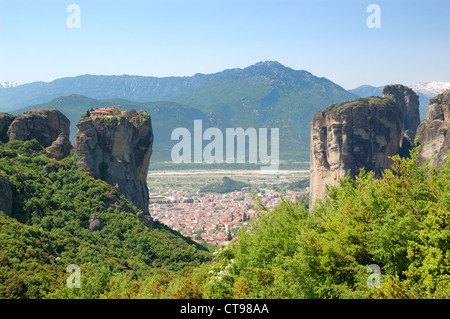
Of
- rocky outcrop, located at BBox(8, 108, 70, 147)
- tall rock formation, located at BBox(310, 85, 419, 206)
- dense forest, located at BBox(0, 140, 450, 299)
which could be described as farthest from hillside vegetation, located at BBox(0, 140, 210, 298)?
tall rock formation, located at BBox(310, 85, 419, 206)

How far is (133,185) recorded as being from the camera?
4988 centimetres

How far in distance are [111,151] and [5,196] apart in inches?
628

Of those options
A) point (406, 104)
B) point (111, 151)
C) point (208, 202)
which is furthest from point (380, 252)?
point (208, 202)

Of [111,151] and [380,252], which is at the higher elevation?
[111,151]

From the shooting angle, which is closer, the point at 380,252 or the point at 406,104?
the point at 380,252

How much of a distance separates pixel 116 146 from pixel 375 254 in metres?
37.2

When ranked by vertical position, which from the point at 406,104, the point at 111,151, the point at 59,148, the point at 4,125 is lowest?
the point at 111,151

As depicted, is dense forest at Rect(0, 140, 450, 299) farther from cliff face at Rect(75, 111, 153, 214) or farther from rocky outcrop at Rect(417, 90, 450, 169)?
rocky outcrop at Rect(417, 90, 450, 169)

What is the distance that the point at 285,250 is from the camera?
19.0m

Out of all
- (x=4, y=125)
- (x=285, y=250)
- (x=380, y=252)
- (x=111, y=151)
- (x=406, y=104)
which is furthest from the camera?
(x=406, y=104)

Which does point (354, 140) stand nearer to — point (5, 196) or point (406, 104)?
point (406, 104)

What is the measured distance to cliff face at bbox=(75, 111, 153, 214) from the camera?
45.9 m

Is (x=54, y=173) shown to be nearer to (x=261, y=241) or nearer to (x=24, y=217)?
(x=24, y=217)

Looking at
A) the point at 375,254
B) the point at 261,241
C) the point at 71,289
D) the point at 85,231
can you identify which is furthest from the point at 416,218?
the point at 85,231
